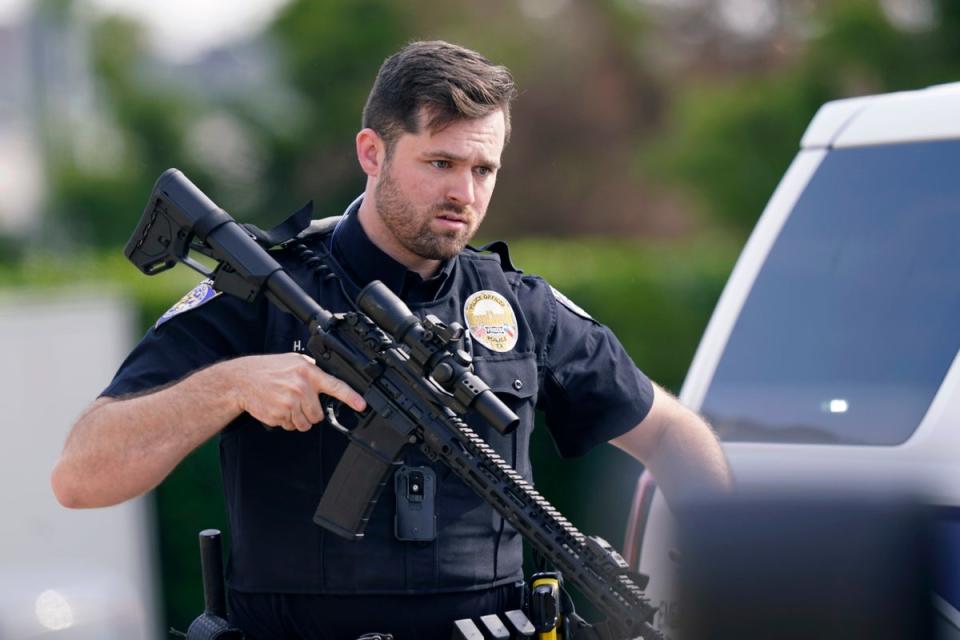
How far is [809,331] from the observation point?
3.71 metres

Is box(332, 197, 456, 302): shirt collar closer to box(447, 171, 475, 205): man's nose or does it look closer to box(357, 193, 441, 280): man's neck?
box(357, 193, 441, 280): man's neck

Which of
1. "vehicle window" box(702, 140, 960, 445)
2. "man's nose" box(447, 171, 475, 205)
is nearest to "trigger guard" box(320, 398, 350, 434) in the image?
"man's nose" box(447, 171, 475, 205)

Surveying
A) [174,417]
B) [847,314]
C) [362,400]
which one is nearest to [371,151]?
[362,400]

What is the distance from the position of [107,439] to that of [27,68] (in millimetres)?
43667

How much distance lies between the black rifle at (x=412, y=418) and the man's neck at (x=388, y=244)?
29cm

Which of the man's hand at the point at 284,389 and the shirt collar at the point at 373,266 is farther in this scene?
the shirt collar at the point at 373,266

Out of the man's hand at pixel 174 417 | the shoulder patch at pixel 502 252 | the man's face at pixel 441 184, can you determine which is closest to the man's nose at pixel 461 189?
the man's face at pixel 441 184

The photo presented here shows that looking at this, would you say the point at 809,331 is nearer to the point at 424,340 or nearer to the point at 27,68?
the point at 424,340

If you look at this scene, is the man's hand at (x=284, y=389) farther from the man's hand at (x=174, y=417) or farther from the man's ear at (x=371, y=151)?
the man's ear at (x=371, y=151)

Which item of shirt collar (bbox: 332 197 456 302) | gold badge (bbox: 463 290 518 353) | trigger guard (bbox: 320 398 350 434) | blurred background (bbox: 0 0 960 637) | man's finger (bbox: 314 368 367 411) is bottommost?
trigger guard (bbox: 320 398 350 434)

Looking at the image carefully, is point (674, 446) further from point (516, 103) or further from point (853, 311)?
point (516, 103)

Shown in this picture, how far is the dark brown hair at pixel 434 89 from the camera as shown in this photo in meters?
3.15

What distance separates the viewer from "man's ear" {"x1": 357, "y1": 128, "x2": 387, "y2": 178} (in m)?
3.25

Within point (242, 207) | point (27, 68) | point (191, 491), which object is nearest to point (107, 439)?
point (191, 491)
